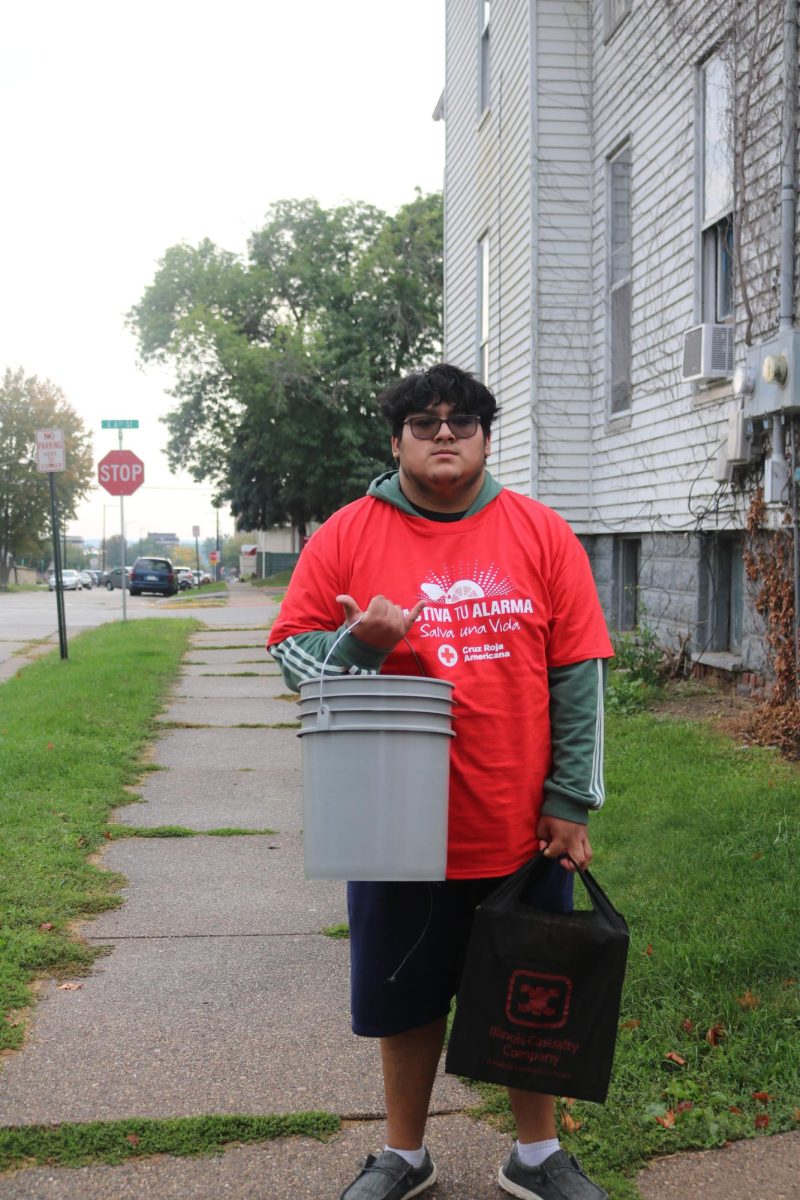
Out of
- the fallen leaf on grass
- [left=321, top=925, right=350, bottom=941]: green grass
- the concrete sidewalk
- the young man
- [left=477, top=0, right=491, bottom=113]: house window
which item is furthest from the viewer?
[left=477, top=0, right=491, bottom=113]: house window

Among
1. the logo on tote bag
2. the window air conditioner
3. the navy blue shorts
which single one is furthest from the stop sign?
the logo on tote bag

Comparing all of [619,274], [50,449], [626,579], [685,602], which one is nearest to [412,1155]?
[685,602]

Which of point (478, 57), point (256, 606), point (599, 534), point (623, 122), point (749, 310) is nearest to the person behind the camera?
point (749, 310)

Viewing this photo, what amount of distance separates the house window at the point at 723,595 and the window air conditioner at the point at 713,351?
1.20m

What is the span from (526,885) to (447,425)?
3.48 feet

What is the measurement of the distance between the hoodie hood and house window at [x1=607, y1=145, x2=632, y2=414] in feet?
27.4

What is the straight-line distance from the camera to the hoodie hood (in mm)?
2797

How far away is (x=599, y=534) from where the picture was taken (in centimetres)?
1156

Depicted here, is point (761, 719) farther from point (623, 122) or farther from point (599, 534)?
point (623, 122)

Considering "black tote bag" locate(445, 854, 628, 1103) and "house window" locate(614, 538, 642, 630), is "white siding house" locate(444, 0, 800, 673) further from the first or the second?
"black tote bag" locate(445, 854, 628, 1103)

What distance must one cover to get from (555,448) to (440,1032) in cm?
942

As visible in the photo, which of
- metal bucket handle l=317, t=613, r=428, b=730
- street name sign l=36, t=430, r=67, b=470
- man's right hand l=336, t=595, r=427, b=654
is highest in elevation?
street name sign l=36, t=430, r=67, b=470

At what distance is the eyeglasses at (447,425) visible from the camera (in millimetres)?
2777

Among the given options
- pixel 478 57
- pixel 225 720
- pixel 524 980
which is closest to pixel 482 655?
pixel 524 980
